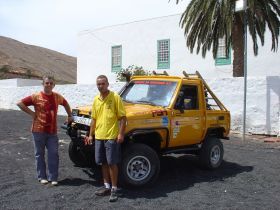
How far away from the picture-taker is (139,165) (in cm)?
714

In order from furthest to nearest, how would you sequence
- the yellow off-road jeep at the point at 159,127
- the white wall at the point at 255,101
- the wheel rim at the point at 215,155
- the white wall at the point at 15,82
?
the white wall at the point at 15,82 < the white wall at the point at 255,101 < the wheel rim at the point at 215,155 < the yellow off-road jeep at the point at 159,127

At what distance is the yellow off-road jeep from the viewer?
23.3ft

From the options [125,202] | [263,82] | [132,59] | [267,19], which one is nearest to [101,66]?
[132,59]

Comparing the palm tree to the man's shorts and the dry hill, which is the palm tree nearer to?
the man's shorts

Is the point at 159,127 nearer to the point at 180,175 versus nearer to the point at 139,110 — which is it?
the point at 139,110

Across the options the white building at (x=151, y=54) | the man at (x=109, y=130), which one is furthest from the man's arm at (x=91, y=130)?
the white building at (x=151, y=54)

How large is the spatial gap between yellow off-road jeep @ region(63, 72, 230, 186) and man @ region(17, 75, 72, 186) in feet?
1.78

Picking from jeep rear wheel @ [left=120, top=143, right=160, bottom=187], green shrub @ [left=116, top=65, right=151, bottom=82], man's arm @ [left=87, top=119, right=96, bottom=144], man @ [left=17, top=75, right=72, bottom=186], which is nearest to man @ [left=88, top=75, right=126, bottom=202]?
man's arm @ [left=87, top=119, right=96, bottom=144]

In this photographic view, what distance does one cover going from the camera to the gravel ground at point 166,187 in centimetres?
630

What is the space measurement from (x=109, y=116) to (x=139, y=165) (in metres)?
1.11

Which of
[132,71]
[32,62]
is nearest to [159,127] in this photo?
[132,71]

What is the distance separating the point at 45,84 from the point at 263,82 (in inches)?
387

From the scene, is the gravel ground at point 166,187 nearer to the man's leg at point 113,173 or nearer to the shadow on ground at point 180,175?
the shadow on ground at point 180,175

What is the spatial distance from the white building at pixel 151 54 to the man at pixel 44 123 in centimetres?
1654
